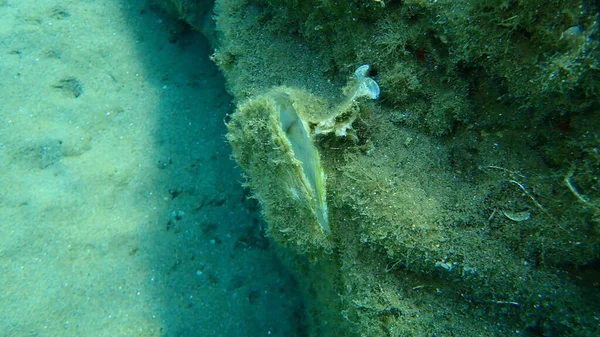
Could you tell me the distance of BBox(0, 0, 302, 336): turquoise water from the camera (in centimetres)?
389

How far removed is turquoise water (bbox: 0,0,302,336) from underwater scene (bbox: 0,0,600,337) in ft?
0.08

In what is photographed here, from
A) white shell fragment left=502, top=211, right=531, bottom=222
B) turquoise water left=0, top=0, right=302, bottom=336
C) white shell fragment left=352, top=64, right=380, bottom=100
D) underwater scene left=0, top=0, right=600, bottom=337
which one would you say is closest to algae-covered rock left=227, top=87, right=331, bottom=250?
underwater scene left=0, top=0, right=600, bottom=337

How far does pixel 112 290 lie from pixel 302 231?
2.88 metres

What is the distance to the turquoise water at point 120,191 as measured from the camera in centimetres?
389

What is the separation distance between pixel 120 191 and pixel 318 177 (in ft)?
10.9

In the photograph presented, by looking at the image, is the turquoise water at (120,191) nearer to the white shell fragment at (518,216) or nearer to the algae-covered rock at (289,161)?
the algae-covered rock at (289,161)

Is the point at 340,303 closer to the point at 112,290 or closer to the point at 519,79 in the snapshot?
the point at 519,79

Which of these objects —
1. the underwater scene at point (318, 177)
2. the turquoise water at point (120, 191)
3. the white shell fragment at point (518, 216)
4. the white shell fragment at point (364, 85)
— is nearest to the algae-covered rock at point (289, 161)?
the underwater scene at point (318, 177)

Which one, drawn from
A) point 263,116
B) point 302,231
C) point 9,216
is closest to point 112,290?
point 9,216

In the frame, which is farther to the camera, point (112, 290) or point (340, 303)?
point (112, 290)

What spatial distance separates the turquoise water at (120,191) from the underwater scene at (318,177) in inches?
1.0

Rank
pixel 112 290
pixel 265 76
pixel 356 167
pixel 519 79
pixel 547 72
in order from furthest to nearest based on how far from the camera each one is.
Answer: pixel 112 290 → pixel 265 76 → pixel 356 167 → pixel 519 79 → pixel 547 72

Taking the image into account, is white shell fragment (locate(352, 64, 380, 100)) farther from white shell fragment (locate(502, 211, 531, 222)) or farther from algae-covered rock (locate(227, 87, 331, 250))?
white shell fragment (locate(502, 211, 531, 222))

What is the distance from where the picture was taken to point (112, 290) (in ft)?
12.9
